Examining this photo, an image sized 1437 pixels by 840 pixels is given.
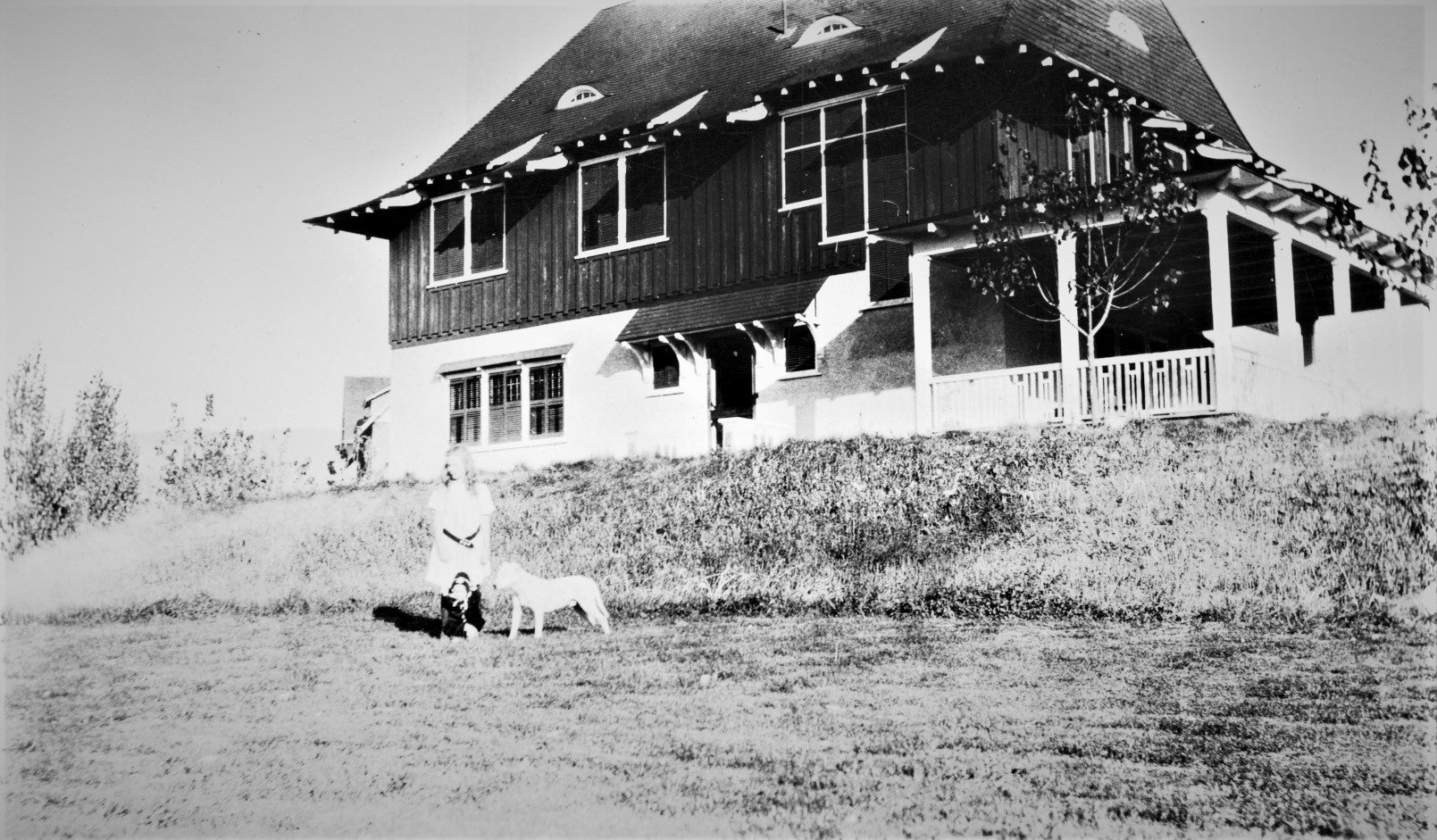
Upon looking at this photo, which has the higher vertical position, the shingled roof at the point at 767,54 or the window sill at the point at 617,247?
the shingled roof at the point at 767,54

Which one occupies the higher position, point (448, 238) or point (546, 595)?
point (448, 238)

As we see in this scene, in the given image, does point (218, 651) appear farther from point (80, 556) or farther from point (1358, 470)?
point (1358, 470)

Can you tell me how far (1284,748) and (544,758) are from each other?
3449 millimetres

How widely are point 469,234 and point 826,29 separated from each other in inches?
162

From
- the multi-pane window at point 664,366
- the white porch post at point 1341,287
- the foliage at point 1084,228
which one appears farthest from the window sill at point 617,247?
the white porch post at point 1341,287

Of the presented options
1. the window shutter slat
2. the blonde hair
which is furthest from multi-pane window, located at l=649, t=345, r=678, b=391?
the blonde hair

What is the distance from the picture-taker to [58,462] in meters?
9.62

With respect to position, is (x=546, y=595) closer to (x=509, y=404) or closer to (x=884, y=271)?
(x=509, y=404)

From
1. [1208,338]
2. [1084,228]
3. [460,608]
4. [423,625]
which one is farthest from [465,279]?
[1208,338]

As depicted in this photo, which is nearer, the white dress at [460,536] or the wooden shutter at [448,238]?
the white dress at [460,536]

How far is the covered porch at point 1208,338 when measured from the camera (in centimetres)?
1072

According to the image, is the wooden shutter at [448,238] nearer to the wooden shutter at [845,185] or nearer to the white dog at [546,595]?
the wooden shutter at [845,185]

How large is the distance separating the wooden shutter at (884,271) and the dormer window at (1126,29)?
301 cm

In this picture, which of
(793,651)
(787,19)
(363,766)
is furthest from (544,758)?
(787,19)
